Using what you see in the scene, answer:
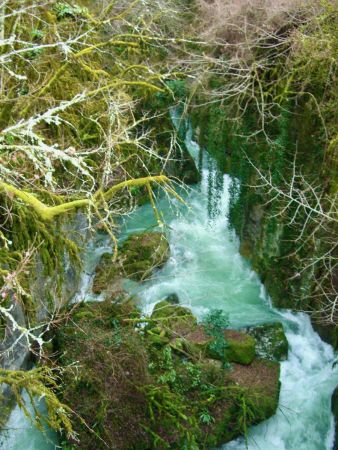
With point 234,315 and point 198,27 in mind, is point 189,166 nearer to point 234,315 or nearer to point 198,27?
point 198,27

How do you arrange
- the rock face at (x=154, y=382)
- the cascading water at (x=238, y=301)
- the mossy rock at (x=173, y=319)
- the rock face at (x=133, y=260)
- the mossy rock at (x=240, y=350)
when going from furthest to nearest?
the rock face at (x=133, y=260) < the mossy rock at (x=173, y=319) < the mossy rock at (x=240, y=350) < the cascading water at (x=238, y=301) < the rock face at (x=154, y=382)

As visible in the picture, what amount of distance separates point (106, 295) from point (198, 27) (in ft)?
21.1

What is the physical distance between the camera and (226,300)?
8938 mm

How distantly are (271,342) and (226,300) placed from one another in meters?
1.38

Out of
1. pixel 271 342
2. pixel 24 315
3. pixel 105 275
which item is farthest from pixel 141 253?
pixel 24 315

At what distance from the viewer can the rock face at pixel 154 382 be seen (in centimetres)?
627

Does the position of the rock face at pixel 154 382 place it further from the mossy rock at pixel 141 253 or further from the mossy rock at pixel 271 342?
the mossy rock at pixel 141 253

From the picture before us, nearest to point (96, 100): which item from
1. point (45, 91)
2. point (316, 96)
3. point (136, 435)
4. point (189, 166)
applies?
point (45, 91)

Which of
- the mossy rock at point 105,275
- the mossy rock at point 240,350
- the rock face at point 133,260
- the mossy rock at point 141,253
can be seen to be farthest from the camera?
the mossy rock at point 141,253

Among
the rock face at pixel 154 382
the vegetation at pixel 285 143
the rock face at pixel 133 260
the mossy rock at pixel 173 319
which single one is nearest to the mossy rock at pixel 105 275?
the rock face at pixel 133 260

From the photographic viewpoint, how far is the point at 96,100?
7785 mm

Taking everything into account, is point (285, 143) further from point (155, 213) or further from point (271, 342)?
point (155, 213)

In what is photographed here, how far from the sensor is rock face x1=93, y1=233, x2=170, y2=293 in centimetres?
839

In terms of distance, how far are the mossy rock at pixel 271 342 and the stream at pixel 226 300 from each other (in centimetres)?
21
